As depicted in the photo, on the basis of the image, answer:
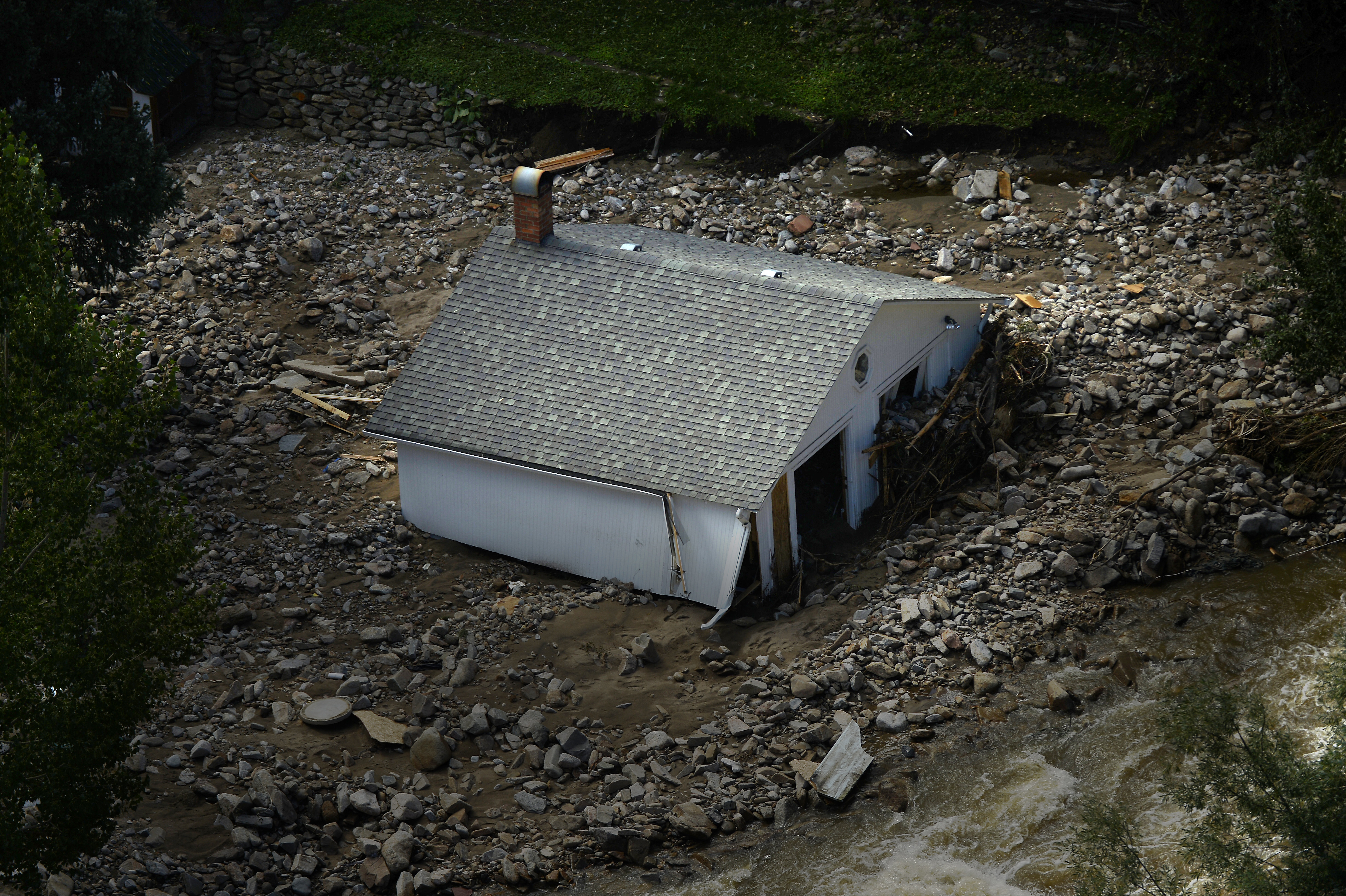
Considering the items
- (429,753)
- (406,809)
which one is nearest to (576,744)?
(429,753)

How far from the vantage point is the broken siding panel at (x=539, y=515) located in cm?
1645

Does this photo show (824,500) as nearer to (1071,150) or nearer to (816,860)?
(816,860)

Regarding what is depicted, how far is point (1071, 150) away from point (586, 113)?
451 inches

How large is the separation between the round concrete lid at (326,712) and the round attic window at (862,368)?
8.36m

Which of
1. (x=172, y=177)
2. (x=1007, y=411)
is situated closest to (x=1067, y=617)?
(x=1007, y=411)

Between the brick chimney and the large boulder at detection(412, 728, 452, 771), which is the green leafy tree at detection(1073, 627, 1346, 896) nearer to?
the large boulder at detection(412, 728, 452, 771)

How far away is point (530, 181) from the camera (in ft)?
60.4

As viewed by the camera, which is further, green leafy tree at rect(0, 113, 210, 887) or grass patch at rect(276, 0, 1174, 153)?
grass patch at rect(276, 0, 1174, 153)

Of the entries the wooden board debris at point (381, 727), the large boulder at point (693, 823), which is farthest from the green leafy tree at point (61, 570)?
the large boulder at point (693, 823)

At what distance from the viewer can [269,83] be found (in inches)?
1185

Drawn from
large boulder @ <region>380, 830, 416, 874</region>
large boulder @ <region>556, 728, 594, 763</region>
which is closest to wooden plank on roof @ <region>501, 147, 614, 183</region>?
large boulder @ <region>556, 728, 594, 763</region>

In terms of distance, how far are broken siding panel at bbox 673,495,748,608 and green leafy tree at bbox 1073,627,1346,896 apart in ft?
21.1

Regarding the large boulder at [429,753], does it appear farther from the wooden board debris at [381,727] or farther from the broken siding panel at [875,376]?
the broken siding panel at [875,376]

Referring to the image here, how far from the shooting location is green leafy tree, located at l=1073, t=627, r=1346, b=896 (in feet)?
29.8
